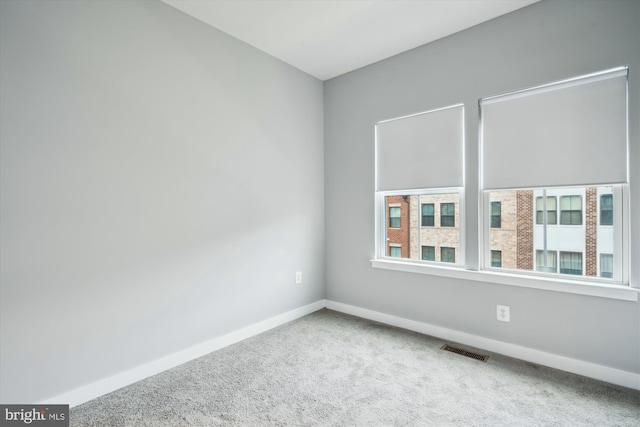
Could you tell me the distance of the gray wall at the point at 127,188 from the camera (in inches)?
67.7

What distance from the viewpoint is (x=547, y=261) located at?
7.77 feet

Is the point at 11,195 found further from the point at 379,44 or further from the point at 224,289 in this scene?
the point at 379,44

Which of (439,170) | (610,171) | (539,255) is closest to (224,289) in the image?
(439,170)

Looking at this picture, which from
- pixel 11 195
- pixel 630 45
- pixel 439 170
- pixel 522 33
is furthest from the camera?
pixel 439 170

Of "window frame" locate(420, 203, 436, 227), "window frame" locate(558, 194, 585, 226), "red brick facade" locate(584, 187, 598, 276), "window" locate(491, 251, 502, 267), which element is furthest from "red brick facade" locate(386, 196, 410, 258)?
"red brick facade" locate(584, 187, 598, 276)

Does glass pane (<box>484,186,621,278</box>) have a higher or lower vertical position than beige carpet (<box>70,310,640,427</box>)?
higher

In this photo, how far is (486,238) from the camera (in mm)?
2617

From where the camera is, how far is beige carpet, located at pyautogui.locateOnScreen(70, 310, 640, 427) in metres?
1.74

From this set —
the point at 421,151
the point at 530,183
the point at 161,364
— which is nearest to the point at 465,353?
the point at 530,183

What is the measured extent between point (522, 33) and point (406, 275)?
221 centimetres

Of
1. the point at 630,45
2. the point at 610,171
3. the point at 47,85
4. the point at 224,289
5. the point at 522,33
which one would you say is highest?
the point at 522,33

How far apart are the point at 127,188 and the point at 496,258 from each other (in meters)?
2.88

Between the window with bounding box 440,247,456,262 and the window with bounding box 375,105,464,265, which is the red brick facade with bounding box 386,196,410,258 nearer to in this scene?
the window with bounding box 375,105,464,265

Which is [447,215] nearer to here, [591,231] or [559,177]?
[559,177]
